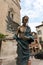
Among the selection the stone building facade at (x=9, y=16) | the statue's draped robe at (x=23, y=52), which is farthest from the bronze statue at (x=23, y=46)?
the stone building facade at (x=9, y=16)

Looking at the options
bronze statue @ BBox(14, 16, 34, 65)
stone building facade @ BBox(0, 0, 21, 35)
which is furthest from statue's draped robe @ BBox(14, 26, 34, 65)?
stone building facade @ BBox(0, 0, 21, 35)

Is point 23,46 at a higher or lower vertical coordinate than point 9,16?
lower

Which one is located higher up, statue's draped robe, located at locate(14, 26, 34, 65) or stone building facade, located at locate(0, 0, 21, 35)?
stone building facade, located at locate(0, 0, 21, 35)

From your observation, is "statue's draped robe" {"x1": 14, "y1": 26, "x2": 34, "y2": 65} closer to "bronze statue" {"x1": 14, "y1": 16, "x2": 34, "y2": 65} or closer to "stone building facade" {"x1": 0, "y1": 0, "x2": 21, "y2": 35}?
"bronze statue" {"x1": 14, "y1": 16, "x2": 34, "y2": 65}

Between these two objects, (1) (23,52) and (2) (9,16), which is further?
(2) (9,16)

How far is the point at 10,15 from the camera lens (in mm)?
37188

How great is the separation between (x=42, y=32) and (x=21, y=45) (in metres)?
64.3

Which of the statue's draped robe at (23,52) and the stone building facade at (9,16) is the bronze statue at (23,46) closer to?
the statue's draped robe at (23,52)

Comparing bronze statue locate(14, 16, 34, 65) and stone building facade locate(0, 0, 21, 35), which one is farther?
stone building facade locate(0, 0, 21, 35)

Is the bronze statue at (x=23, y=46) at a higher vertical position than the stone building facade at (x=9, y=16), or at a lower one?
lower

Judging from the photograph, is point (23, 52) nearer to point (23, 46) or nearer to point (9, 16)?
point (23, 46)

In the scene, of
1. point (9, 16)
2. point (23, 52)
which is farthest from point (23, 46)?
point (9, 16)

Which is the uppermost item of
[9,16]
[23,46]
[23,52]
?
[9,16]

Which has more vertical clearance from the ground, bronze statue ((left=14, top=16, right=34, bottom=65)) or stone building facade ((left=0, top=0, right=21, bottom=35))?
stone building facade ((left=0, top=0, right=21, bottom=35))
